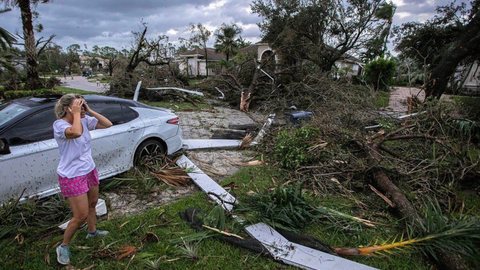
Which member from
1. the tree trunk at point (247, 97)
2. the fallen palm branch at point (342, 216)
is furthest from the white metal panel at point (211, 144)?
the tree trunk at point (247, 97)

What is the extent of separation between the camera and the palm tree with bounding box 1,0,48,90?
1445cm

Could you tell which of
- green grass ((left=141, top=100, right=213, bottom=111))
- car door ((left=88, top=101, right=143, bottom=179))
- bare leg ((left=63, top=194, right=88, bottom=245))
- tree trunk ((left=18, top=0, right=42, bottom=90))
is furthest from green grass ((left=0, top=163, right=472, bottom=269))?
tree trunk ((left=18, top=0, right=42, bottom=90))

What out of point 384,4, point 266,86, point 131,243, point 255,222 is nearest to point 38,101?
point 131,243

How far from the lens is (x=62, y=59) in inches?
2466

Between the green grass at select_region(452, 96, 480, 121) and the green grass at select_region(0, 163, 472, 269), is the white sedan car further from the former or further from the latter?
the green grass at select_region(452, 96, 480, 121)

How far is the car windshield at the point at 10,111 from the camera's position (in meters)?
3.92

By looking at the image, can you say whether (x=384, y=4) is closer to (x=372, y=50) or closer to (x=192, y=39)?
(x=372, y=50)

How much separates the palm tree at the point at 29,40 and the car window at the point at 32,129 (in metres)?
14.0

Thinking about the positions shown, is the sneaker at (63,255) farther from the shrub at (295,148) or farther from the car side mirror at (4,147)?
the shrub at (295,148)

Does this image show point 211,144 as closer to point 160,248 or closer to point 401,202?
point 160,248

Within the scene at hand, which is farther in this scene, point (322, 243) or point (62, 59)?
point (62, 59)

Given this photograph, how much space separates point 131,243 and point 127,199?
1216 millimetres

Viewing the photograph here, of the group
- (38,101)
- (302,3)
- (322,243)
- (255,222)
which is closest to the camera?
(322,243)

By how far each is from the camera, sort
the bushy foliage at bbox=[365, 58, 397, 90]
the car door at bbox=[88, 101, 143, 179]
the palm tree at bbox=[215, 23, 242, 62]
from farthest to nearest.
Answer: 1. the palm tree at bbox=[215, 23, 242, 62]
2. the bushy foliage at bbox=[365, 58, 397, 90]
3. the car door at bbox=[88, 101, 143, 179]
